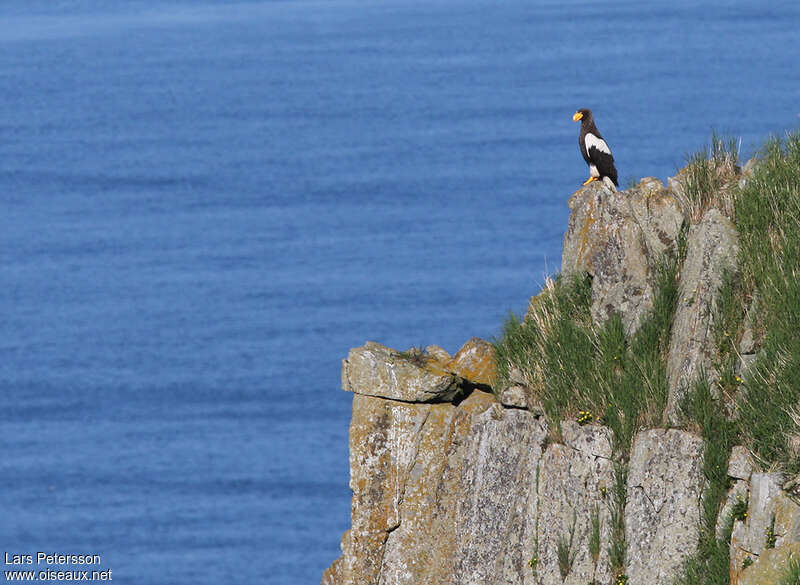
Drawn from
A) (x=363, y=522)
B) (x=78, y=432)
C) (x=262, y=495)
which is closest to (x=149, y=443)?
(x=78, y=432)

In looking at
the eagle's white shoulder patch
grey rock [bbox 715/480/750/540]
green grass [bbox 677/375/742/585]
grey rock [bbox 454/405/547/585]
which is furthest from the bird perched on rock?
grey rock [bbox 715/480/750/540]

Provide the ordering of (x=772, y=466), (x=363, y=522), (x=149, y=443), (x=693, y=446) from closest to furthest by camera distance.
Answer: (x=772, y=466) < (x=693, y=446) < (x=363, y=522) < (x=149, y=443)

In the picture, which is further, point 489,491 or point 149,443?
point 149,443

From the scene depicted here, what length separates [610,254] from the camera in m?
22.5

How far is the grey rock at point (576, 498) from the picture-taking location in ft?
67.2

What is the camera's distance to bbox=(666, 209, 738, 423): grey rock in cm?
2002

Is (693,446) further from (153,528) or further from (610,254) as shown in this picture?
(153,528)

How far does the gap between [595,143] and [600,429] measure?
20.1 feet

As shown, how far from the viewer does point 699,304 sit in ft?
66.9

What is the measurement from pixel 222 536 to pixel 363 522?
14795 cm

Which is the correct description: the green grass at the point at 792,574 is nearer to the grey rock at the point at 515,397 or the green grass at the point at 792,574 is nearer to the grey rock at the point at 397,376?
the grey rock at the point at 515,397

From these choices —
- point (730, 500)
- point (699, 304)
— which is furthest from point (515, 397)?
point (730, 500)

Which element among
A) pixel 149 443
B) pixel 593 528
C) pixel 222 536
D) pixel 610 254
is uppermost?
pixel 149 443

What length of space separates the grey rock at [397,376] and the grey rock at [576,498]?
10.4 ft
